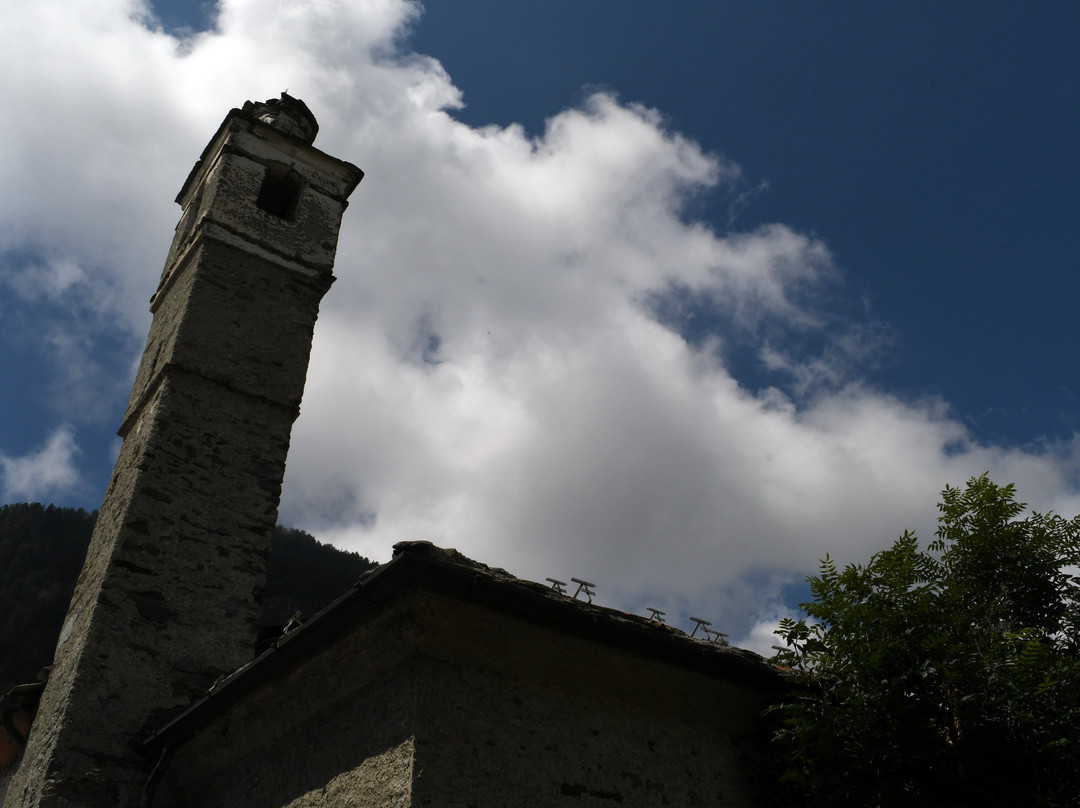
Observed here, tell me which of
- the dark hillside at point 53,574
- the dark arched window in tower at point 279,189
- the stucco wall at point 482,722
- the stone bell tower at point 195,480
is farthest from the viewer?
the dark hillside at point 53,574

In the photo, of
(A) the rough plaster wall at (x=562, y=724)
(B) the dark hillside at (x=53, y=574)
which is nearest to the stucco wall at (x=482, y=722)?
(A) the rough plaster wall at (x=562, y=724)

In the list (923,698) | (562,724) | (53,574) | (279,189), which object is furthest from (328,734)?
(53,574)

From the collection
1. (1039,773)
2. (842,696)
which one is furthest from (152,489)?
(1039,773)

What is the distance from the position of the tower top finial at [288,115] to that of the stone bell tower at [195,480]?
1.24 ft

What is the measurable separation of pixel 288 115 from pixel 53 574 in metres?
28.3

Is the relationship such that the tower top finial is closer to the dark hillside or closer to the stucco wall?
the stucco wall

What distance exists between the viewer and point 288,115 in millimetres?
11812

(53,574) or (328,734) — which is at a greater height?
(53,574)

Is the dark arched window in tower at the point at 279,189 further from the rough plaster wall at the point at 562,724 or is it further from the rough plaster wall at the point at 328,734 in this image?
the rough plaster wall at the point at 562,724

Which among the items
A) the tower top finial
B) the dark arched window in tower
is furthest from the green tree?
the tower top finial

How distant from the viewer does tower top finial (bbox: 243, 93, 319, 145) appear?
11.7 m

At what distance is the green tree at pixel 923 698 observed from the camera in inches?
179

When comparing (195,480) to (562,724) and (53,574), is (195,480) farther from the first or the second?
(53,574)

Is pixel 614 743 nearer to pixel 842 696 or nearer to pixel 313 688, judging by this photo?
pixel 842 696
